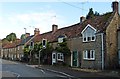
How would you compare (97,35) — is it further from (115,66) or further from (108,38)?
(115,66)

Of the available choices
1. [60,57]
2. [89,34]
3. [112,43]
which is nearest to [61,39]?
[60,57]

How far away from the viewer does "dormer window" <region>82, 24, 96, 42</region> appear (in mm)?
33287

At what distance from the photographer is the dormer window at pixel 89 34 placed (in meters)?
33.3

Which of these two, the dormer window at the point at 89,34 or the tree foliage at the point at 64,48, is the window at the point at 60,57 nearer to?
the tree foliage at the point at 64,48

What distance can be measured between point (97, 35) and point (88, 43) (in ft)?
7.36

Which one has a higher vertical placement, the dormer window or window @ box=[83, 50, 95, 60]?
the dormer window

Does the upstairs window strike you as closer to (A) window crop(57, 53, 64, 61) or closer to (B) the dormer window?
(A) window crop(57, 53, 64, 61)

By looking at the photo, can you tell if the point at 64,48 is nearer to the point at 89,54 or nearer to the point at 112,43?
the point at 89,54

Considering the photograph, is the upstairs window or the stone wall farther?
the upstairs window

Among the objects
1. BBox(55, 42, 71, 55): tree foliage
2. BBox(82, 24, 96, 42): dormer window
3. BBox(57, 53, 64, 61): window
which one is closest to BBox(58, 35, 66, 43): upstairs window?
BBox(55, 42, 71, 55): tree foliage

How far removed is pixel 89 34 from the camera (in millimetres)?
34031

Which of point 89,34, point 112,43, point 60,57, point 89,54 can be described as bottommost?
point 60,57

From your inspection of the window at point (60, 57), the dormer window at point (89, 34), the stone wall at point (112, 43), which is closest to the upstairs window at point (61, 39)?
the window at point (60, 57)

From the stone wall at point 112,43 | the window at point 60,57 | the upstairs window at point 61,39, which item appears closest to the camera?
the stone wall at point 112,43
